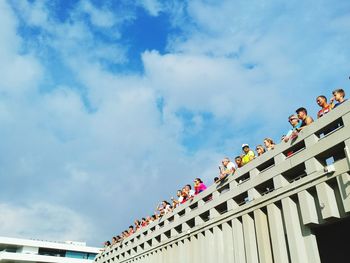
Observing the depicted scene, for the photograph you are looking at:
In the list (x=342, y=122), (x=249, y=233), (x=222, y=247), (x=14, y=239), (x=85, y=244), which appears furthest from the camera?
(x=85, y=244)

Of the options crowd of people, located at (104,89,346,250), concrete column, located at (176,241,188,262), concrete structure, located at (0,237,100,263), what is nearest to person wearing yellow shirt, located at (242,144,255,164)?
crowd of people, located at (104,89,346,250)

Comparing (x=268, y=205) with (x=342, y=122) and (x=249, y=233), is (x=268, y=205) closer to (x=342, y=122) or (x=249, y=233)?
(x=249, y=233)

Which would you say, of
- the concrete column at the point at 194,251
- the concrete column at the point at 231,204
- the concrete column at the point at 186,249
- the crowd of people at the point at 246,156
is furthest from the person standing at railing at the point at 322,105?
the concrete column at the point at 186,249

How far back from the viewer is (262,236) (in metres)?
9.93

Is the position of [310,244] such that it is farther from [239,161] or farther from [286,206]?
[239,161]

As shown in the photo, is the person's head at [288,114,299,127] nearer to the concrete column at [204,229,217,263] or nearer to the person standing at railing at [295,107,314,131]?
the person standing at railing at [295,107,314,131]

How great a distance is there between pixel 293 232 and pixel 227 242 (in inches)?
122

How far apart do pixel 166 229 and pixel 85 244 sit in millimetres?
42124

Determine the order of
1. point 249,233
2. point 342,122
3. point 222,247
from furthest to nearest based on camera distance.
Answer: point 222,247 → point 249,233 → point 342,122

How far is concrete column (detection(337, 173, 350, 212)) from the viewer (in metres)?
7.58

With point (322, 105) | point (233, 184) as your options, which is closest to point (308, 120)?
point (322, 105)

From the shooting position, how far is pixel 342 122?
320 inches

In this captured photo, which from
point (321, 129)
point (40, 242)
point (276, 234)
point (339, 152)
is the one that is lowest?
point (276, 234)

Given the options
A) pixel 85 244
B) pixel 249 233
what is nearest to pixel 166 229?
pixel 249 233
